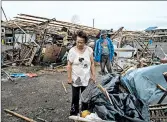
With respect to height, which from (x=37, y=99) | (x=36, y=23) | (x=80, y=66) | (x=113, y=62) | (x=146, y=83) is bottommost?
(x=37, y=99)

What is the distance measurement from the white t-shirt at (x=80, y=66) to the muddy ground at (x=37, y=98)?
3.47ft

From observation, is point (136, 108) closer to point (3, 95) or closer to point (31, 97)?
point (31, 97)

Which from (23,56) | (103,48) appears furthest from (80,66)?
(23,56)

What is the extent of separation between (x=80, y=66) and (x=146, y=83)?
1.22 m

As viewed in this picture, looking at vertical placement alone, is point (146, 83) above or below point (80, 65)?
below

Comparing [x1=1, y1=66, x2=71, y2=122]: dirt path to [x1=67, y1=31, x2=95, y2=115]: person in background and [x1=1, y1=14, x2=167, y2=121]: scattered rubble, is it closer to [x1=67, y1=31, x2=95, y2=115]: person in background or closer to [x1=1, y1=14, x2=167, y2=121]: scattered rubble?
[x1=1, y1=14, x2=167, y2=121]: scattered rubble

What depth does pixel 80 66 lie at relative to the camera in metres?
4.13

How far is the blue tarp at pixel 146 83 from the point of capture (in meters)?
3.94

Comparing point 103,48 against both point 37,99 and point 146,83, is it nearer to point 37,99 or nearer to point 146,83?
point 37,99

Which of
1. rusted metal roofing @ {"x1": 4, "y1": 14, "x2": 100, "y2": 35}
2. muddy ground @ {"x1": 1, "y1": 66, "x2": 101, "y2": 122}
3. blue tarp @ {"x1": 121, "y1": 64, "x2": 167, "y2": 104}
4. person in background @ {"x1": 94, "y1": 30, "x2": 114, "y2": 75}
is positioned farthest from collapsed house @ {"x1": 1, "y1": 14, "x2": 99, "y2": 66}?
blue tarp @ {"x1": 121, "y1": 64, "x2": 167, "y2": 104}

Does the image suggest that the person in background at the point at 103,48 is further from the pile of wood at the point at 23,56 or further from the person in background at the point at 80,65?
the pile of wood at the point at 23,56

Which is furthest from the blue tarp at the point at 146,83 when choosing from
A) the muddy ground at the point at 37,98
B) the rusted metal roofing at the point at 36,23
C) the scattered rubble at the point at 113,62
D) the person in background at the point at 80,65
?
the rusted metal roofing at the point at 36,23

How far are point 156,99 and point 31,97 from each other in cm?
370

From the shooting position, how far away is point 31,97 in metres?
6.46
